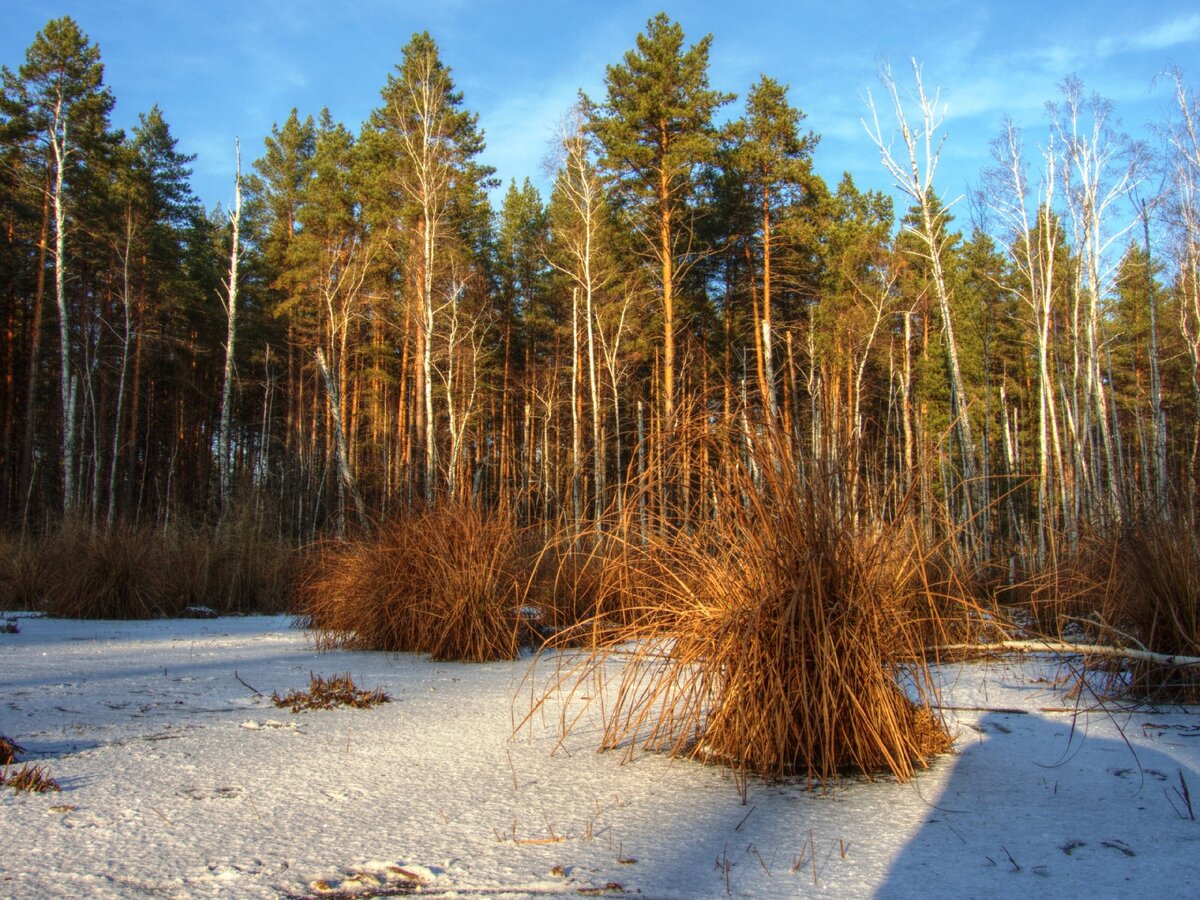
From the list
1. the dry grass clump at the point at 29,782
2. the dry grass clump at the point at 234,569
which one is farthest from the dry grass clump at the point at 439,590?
the dry grass clump at the point at 234,569

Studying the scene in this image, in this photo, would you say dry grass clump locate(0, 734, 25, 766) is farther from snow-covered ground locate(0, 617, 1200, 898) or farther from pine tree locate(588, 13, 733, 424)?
pine tree locate(588, 13, 733, 424)

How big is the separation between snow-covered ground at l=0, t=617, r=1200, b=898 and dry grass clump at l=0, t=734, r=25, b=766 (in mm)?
91

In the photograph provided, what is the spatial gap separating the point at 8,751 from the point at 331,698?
1.35 metres

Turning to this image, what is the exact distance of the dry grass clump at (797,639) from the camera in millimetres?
2424

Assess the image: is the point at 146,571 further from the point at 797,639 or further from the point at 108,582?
the point at 797,639

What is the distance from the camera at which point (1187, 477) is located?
155 inches

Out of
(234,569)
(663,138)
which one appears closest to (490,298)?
(663,138)

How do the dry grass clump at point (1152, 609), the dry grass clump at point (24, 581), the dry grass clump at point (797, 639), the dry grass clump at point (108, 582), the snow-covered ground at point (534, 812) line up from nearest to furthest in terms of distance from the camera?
1. the snow-covered ground at point (534, 812)
2. the dry grass clump at point (797, 639)
3. the dry grass clump at point (1152, 609)
4. the dry grass clump at point (108, 582)
5. the dry grass clump at point (24, 581)

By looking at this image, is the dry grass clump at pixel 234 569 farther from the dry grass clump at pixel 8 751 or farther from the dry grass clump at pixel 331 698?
the dry grass clump at pixel 8 751

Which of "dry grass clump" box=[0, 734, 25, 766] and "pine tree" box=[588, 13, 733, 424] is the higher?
"pine tree" box=[588, 13, 733, 424]

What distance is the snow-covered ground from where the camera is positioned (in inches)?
65.1

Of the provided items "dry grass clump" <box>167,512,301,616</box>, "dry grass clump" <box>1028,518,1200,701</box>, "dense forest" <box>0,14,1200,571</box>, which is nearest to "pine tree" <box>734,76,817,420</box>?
"dense forest" <box>0,14,1200,571</box>

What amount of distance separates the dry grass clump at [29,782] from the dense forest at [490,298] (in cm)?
924

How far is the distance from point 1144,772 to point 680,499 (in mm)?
1772
